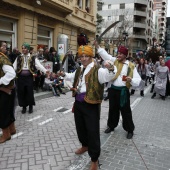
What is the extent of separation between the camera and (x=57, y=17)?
1589 centimetres

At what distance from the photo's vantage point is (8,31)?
12.2m

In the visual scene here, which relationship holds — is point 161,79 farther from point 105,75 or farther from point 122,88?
point 105,75

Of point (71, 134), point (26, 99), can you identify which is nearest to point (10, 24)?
point (26, 99)

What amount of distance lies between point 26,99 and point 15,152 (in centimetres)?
271

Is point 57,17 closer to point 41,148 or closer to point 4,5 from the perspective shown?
point 4,5

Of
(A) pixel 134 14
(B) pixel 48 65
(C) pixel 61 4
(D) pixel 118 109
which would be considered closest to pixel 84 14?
(C) pixel 61 4

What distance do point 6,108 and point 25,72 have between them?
206 cm

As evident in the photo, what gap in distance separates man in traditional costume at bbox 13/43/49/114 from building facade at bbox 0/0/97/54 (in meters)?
6.02

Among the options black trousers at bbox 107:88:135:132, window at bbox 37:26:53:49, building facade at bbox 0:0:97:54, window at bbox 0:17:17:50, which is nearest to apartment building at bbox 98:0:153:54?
building facade at bbox 0:0:97:54

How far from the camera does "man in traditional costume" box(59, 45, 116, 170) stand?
3480 mm

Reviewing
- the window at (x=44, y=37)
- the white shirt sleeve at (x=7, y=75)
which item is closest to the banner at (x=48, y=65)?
the window at (x=44, y=37)

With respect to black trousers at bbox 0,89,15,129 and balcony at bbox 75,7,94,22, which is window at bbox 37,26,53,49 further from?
black trousers at bbox 0,89,15,129

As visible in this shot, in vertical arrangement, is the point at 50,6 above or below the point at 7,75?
above

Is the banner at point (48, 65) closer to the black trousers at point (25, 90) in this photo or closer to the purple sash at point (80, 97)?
the black trousers at point (25, 90)
